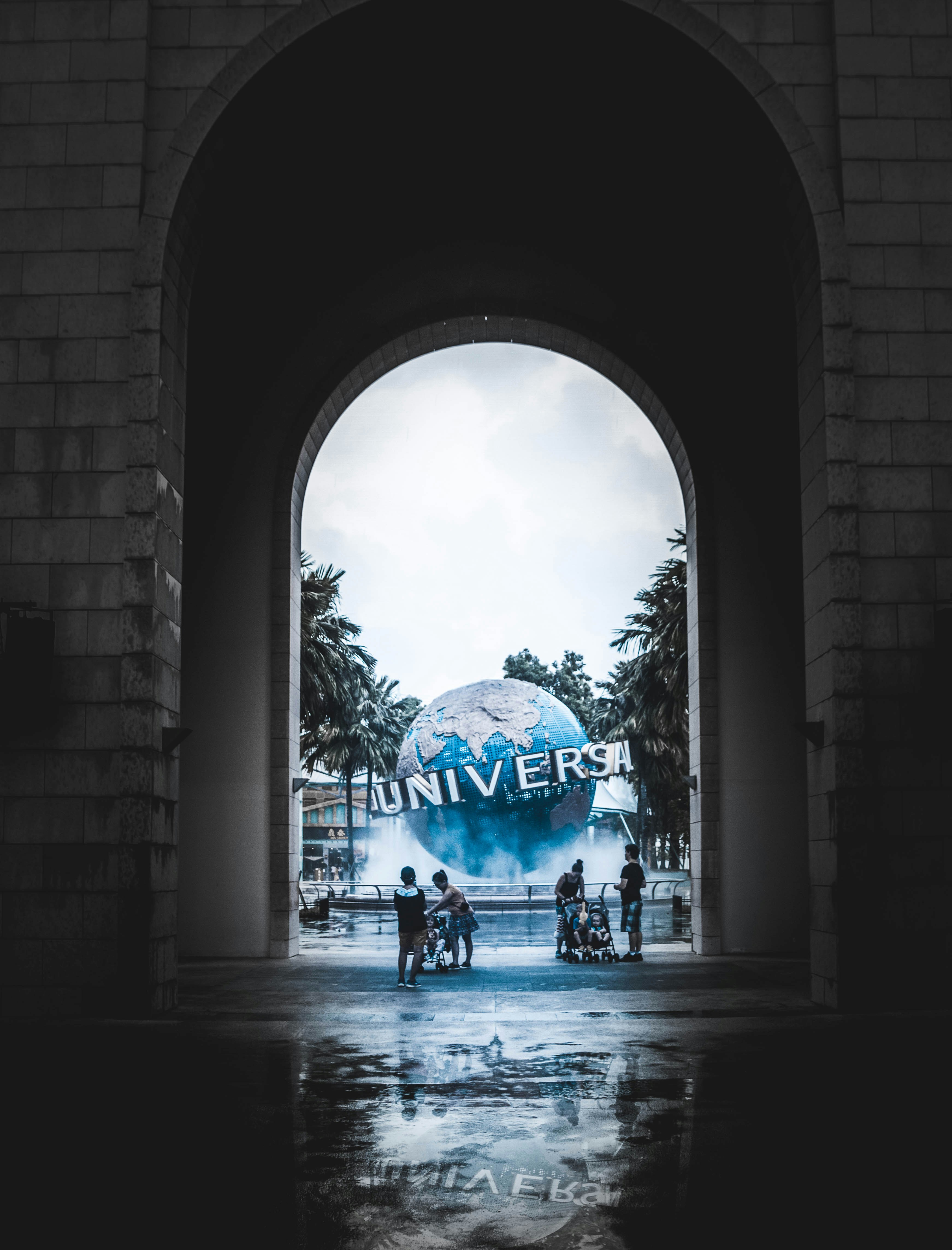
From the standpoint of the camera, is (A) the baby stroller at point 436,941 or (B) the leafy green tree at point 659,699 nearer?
(A) the baby stroller at point 436,941

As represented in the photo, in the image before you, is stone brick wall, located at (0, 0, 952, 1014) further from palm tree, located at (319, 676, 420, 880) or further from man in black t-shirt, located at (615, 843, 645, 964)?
palm tree, located at (319, 676, 420, 880)

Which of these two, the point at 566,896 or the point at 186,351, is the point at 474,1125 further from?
the point at 566,896

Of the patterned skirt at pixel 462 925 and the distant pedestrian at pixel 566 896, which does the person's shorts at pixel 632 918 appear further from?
the patterned skirt at pixel 462 925

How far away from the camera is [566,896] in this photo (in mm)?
19828

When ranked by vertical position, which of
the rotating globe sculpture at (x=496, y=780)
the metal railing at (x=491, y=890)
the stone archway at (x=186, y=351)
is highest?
the stone archway at (x=186, y=351)

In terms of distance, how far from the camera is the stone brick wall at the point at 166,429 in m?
12.6

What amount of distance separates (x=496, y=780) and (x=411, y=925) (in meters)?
25.8

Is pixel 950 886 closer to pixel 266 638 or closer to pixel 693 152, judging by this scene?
pixel 693 152

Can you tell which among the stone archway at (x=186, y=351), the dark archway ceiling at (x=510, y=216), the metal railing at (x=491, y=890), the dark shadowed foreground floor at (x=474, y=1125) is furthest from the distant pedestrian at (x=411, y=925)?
the metal railing at (x=491, y=890)

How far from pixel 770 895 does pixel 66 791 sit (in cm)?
1125

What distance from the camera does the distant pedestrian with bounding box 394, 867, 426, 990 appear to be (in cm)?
1609

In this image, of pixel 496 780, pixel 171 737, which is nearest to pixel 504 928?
pixel 496 780

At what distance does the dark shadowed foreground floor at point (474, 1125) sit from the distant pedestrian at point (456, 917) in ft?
16.9

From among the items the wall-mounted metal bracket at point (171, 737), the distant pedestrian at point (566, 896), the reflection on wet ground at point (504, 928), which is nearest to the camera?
the wall-mounted metal bracket at point (171, 737)
